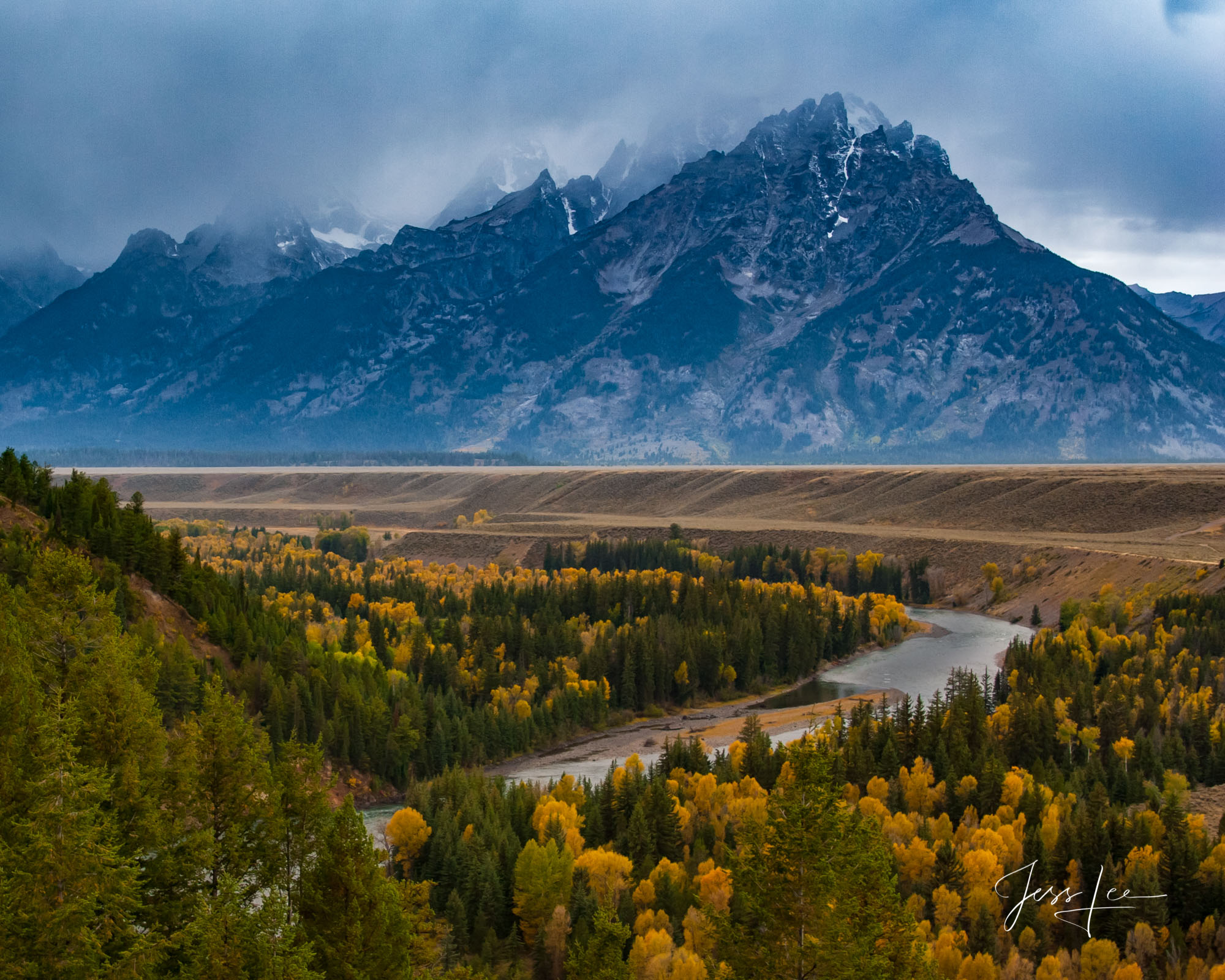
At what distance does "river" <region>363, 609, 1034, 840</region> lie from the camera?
92.9m

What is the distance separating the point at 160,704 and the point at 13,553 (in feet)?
57.4

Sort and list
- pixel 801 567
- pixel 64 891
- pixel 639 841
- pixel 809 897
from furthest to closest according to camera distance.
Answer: pixel 801 567, pixel 639 841, pixel 809 897, pixel 64 891

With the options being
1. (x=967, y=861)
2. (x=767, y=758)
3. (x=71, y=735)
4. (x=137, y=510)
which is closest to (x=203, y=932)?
(x=71, y=735)

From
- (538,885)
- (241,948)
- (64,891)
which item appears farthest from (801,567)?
(241,948)

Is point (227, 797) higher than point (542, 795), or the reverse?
point (227, 797)

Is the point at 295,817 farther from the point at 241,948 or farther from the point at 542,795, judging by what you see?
the point at 542,795

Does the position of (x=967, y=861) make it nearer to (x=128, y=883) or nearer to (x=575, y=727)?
(x=128, y=883)

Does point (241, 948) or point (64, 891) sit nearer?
point (241, 948)

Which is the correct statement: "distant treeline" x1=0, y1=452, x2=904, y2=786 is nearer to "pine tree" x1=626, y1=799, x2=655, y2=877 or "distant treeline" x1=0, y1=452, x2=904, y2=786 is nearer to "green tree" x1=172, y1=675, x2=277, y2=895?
"green tree" x1=172, y1=675, x2=277, y2=895
